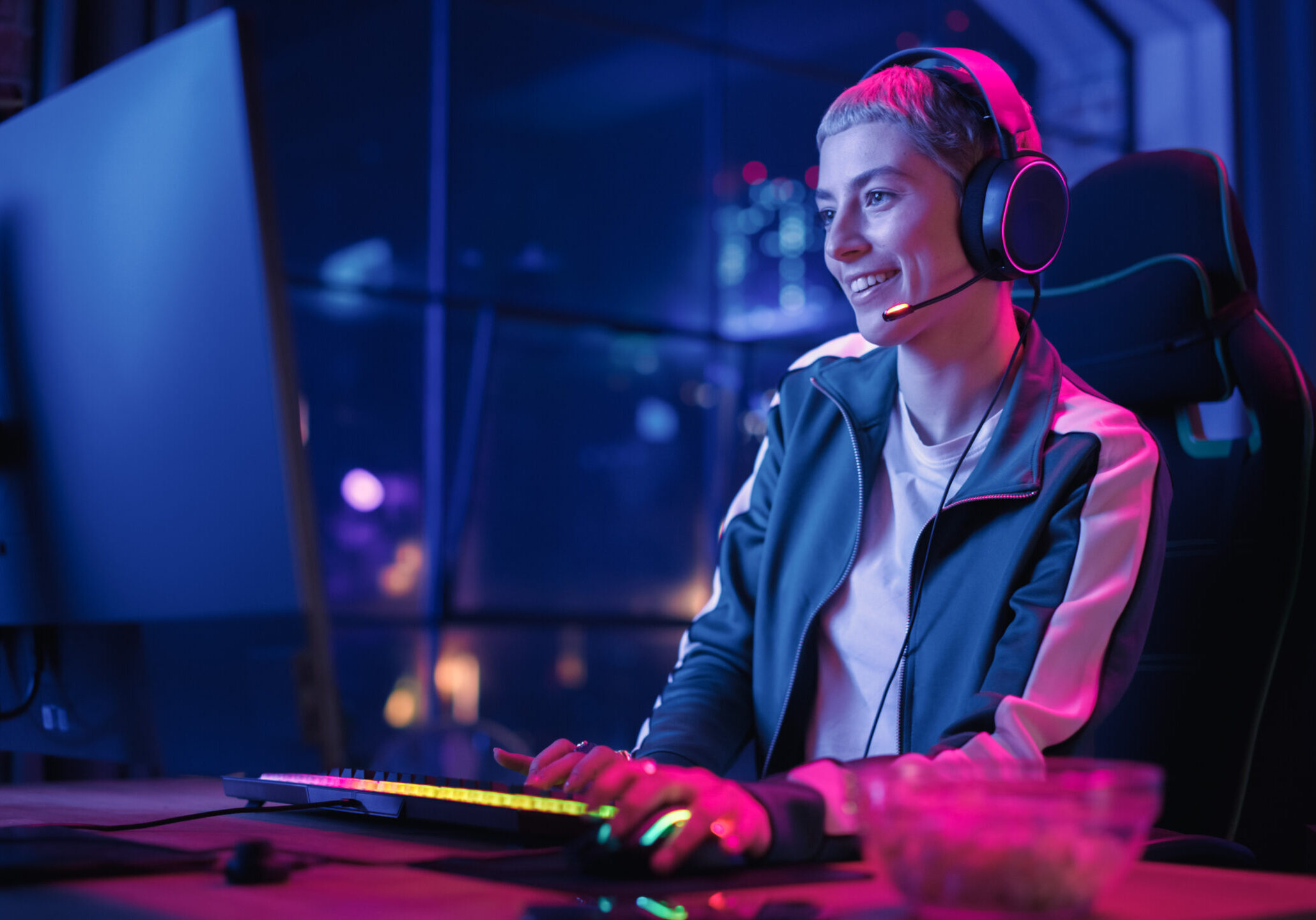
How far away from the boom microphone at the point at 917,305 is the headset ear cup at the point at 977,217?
0.01 m

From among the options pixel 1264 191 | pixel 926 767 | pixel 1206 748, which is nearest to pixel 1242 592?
pixel 1206 748

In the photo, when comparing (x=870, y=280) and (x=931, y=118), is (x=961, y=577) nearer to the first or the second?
(x=870, y=280)

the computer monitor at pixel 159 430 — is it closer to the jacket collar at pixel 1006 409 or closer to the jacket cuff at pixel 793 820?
the jacket cuff at pixel 793 820

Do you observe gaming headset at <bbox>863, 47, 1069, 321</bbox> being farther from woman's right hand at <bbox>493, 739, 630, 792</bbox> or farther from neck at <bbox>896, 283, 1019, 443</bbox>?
woman's right hand at <bbox>493, 739, 630, 792</bbox>

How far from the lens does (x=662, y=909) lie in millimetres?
576

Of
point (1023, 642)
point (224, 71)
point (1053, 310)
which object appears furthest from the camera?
point (1053, 310)

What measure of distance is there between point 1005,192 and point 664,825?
0.77 m

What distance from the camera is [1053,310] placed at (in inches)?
59.0

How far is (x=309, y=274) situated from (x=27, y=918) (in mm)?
3982

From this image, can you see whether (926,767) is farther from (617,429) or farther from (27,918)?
(617,429)

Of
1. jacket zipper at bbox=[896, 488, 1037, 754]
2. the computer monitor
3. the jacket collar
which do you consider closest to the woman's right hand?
the computer monitor

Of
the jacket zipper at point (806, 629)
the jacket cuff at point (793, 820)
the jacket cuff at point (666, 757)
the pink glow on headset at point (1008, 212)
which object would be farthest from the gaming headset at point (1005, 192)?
the jacket cuff at point (793, 820)

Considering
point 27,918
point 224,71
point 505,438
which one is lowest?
point 27,918

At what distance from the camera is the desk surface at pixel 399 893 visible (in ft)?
1.85
